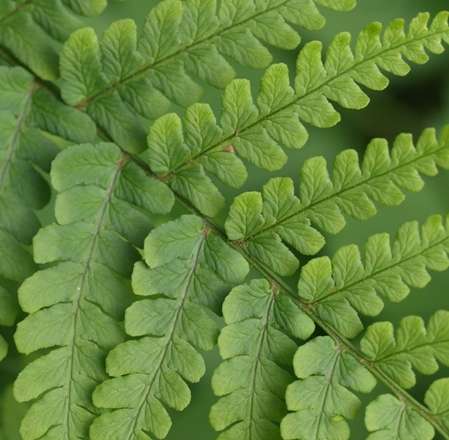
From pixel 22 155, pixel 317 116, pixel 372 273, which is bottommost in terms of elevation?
pixel 372 273

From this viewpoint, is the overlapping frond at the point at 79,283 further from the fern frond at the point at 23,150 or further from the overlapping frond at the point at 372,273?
the overlapping frond at the point at 372,273

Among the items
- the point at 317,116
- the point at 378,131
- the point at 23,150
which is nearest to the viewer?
the point at 317,116

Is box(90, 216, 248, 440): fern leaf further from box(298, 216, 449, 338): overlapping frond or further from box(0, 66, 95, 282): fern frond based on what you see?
box(0, 66, 95, 282): fern frond

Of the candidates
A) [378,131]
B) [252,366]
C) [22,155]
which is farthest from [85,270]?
[378,131]

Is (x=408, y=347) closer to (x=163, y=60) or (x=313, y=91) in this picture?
(x=313, y=91)

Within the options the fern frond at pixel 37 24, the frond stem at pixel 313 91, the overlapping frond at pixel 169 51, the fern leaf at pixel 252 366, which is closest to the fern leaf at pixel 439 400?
the fern leaf at pixel 252 366

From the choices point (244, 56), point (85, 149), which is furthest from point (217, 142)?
point (85, 149)

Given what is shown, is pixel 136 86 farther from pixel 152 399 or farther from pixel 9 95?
pixel 152 399

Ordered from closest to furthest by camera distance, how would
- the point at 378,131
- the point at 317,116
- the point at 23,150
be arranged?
the point at 317,116
the point at 23,150
the point at 378,131
